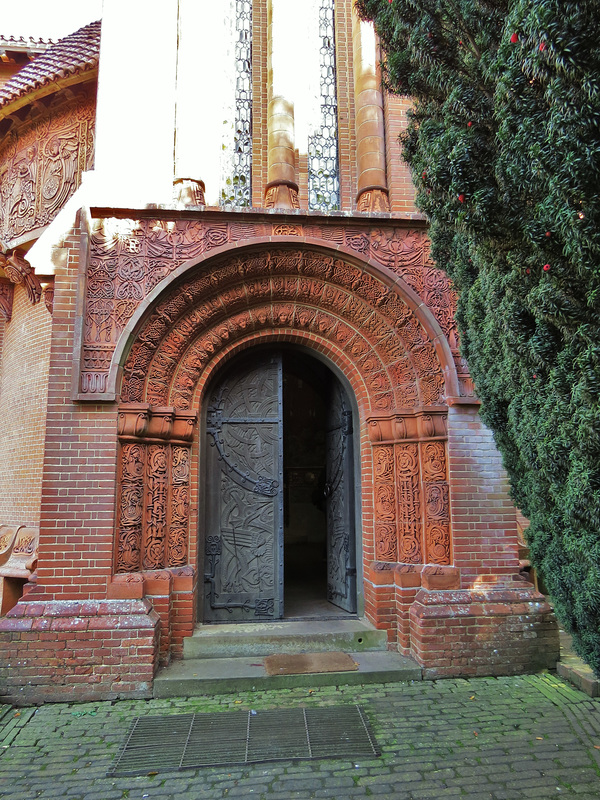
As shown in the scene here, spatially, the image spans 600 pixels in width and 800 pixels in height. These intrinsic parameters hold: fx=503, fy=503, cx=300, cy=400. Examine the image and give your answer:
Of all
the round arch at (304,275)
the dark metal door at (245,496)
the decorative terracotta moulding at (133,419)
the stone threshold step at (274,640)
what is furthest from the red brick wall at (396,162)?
the stone threshold step at (274,640)

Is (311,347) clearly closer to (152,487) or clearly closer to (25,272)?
(152,487)

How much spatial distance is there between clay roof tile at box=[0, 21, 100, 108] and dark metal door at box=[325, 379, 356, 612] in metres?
5.13

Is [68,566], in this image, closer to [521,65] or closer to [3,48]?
[521,65]

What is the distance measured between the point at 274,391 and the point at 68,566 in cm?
262

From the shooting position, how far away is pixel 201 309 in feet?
16.6

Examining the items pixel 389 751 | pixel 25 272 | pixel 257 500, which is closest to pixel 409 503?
pixel 257 500

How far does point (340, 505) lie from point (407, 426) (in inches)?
53.4

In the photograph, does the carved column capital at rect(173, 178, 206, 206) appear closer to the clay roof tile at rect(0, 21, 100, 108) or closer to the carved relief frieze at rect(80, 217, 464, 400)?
the carved relief frieze at rect(80, 217, 464, 400)

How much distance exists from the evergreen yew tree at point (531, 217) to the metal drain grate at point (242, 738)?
1.76 m

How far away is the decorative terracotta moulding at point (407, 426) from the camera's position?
491 cm

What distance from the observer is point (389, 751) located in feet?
11.0

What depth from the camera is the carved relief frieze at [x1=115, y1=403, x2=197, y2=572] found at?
181 inches

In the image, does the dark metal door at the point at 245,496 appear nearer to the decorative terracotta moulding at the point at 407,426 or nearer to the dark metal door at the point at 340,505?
the dark metal door at the point at 340,505

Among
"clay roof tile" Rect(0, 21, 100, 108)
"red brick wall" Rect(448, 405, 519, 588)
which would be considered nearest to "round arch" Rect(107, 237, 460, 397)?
"red brick wall" Rect(448, 405, 519, 588)
